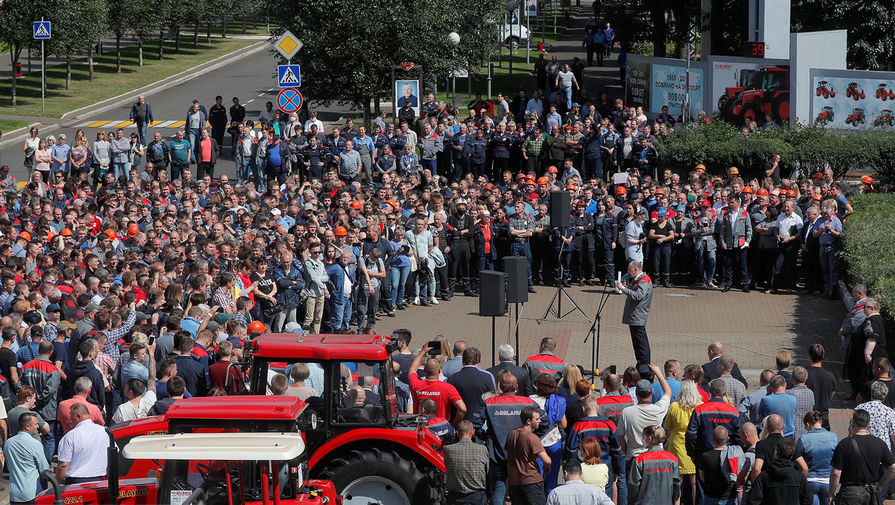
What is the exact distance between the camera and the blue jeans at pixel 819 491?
1169 centimetres

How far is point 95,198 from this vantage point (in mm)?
27531

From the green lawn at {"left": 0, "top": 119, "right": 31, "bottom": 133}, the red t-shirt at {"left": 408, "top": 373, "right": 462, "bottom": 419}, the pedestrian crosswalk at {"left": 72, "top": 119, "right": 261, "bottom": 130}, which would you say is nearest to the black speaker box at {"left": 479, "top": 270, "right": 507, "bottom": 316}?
the red t-shirt at {"left": 408, "top": 373, "right": 462, "bottom": 419}

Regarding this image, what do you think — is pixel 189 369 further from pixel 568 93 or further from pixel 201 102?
pixel 201 102

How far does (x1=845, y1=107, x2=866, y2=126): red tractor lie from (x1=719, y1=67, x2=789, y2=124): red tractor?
1.53 meters

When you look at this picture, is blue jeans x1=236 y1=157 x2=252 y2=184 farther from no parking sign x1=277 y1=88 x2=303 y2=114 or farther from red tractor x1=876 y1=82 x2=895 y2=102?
red tractor x1=876 y1=82 x2=895 y2=102

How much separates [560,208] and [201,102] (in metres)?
28.7

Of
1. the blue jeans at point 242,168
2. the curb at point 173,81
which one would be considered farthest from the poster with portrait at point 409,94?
the curb at point 173,81

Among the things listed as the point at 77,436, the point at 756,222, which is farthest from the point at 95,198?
the point at 77,436

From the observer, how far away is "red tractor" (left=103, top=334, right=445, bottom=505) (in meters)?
11.1

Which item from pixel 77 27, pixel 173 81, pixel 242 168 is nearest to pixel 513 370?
pixel 242 168

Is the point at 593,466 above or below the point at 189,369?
below

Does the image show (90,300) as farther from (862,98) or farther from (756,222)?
(862,98)

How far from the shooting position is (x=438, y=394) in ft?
42.7

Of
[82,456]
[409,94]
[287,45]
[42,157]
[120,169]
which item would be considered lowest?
[82,456]
